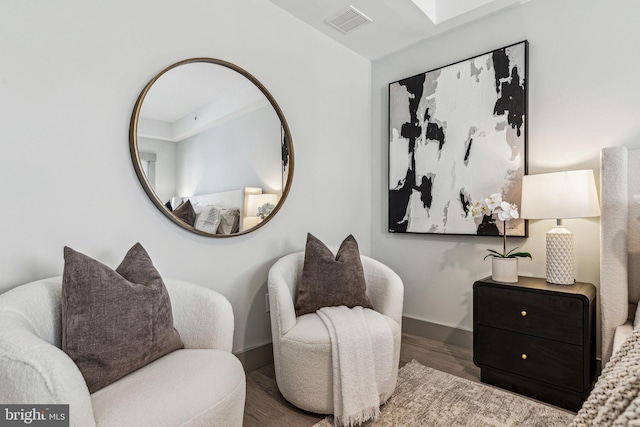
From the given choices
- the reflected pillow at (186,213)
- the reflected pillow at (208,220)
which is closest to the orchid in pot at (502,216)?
the reflected pillow at (208,220)

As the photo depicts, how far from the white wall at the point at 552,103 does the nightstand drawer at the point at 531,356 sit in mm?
543

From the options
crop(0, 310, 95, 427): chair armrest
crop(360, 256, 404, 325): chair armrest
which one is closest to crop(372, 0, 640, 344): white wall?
crop(360, 256, 404, 325): chair armrest

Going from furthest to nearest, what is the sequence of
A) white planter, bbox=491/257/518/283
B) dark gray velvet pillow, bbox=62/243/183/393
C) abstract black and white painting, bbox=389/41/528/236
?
abstract black and white painting, bbox=389/41/528/236 → white planter, bbox=491/257/518/283 → dark gray velvet pillow, bbox=62/243/183/393

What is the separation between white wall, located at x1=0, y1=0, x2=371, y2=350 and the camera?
146cm

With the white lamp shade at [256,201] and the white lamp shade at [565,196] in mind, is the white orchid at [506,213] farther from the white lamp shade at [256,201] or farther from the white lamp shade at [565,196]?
the white lamp shade at [256,201]

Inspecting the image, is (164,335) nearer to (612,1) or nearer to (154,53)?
(154,53)

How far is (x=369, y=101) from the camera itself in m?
3.24

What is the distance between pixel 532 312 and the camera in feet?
6.31

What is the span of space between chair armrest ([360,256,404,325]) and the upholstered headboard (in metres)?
1.04

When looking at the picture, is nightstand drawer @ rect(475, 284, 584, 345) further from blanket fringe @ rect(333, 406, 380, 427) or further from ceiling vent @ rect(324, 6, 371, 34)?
ceiling vent @ rect(324, 6, 371, 34)

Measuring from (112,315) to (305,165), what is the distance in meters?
1.71

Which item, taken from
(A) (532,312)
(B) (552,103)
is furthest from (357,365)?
(B) (552,103)

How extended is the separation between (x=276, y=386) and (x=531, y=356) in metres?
1.46

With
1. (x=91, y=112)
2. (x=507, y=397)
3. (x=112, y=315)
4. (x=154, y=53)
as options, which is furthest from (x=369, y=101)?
(x=112, y=315)
